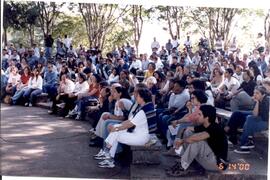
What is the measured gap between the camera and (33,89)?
5.84m

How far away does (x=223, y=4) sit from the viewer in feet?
16.8

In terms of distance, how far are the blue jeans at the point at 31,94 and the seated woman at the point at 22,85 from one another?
0.16 ft

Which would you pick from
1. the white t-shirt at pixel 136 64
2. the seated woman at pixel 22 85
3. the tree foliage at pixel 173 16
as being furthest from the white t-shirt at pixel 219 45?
the seated woman at pixel 22 85

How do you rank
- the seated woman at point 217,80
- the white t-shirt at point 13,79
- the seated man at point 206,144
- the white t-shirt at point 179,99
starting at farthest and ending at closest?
the white t-shirt at point 13,79, the white t-shirt at point 179,99, the seated woman at point 217,80, the seated man at point 206,144

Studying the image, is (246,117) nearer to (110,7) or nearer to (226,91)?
(226,91)

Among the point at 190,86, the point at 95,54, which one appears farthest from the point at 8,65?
the point at 190,86

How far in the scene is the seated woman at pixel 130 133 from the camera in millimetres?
5266

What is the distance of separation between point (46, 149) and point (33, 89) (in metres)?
0.72

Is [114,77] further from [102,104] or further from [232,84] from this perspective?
[232,84]

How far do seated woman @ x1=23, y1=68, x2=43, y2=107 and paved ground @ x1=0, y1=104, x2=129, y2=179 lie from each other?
0.51ft

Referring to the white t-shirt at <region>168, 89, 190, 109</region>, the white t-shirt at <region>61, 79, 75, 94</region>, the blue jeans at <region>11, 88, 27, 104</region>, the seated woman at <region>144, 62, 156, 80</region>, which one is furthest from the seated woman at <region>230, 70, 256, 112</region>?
the blue jeans at <region>11, 88, 27, 104</region>

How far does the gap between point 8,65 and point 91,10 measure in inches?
38.8

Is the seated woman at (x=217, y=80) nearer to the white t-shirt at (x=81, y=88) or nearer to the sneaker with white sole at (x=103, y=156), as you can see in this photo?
the sneaker with white sole at (x=103, y=156)

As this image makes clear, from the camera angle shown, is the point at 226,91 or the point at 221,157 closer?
the point at 221,157
